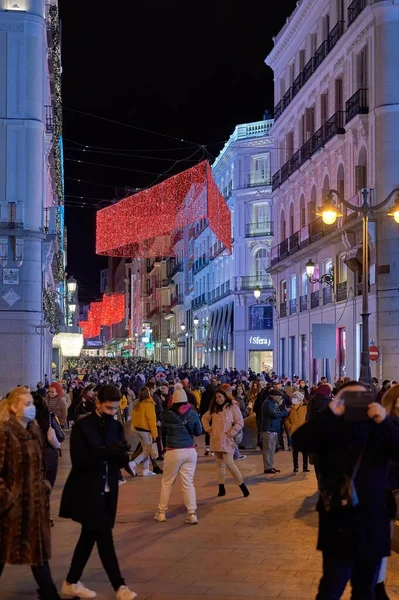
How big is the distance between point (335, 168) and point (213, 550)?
3021 cm

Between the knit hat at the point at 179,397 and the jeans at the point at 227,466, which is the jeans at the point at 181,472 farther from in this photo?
the jeans at the point at 227,466

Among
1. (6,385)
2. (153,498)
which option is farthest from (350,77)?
(153,498)

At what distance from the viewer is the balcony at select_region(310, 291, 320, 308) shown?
134ft

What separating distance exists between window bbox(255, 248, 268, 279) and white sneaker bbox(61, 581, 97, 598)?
5431 centimetres

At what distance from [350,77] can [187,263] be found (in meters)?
49.1

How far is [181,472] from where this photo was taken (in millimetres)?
11695

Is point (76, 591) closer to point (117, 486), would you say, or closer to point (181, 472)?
point (117, 486)

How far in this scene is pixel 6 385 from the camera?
32.6 meters

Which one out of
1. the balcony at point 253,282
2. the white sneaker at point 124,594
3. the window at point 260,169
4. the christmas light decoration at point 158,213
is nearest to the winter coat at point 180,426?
the white sneaker at point 124,594

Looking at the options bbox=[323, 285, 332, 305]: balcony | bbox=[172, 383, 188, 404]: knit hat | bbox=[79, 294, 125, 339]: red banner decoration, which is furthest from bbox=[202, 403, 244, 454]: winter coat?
bbox=[79, 294, 125, 339]: red banner decoration

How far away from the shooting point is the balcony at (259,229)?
61.1 meters

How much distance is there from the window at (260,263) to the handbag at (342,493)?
56081 mm

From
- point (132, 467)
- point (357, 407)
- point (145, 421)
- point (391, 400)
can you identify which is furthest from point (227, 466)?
point (357, 407)

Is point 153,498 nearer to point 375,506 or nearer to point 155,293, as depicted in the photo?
point 375,506
